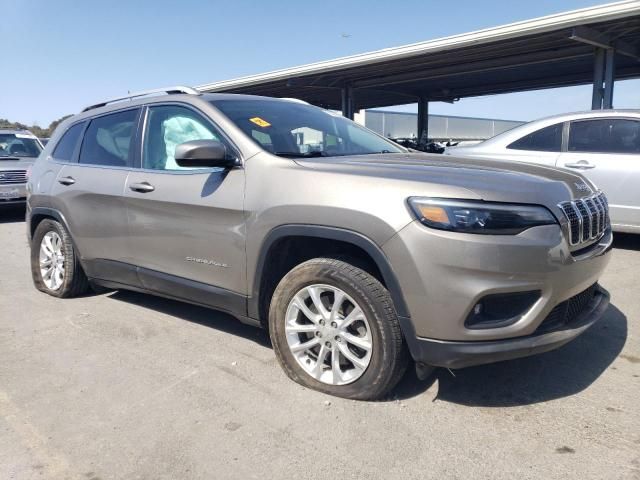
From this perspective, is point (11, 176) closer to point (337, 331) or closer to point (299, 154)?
point (299, 154)

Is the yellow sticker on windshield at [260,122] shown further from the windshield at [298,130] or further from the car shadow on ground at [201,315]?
the car shadow on ground at [201,315]

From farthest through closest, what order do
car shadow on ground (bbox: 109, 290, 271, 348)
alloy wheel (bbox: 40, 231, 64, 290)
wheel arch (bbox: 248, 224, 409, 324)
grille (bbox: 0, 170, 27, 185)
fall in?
grille (bbox: 0, 170, 27, 185), alloy wheel (bbox: 40, 231, 64, 290), car shadow on ground (bbox: 109, 290, 271, 348), wheel arch (bbox: 248, 224, 409, 324)

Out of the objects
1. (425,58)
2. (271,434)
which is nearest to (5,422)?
(271,434)

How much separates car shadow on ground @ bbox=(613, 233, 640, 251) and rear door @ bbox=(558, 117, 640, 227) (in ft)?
1.80

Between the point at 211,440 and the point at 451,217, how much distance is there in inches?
61.4

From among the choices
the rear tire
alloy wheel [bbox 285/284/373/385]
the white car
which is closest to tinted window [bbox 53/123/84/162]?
the rear tire

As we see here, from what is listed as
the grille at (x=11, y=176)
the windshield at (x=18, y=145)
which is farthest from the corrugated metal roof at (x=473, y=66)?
the grille at (x=11, y=176)

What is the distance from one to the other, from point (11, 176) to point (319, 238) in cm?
988

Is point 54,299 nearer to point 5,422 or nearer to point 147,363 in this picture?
point 147,363

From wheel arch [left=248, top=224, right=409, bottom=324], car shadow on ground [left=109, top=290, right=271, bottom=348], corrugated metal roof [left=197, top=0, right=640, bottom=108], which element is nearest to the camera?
wheel arch [left=248, top=224, right=409, bottom=324]

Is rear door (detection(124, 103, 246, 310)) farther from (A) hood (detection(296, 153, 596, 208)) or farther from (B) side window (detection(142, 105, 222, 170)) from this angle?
(A) hood (detection(296, 153, 596, 208))

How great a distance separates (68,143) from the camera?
16.5ft

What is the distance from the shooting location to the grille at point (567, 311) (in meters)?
2.72

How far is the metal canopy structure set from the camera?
13242 millimetres
